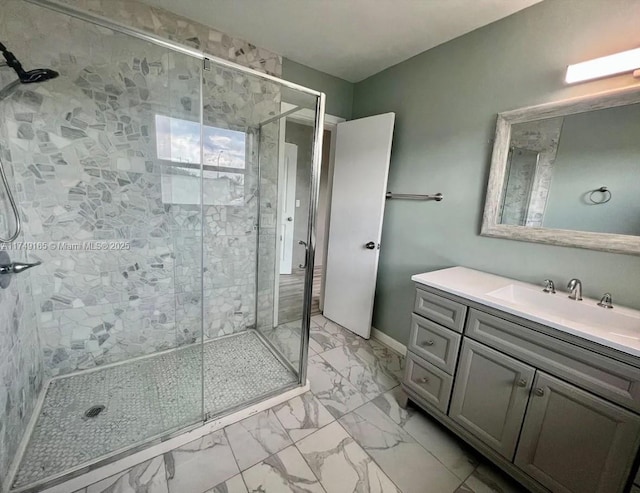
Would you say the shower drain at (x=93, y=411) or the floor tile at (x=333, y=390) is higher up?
the shower drain at (x=93, y=411)

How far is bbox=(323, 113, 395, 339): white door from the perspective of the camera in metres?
2.35

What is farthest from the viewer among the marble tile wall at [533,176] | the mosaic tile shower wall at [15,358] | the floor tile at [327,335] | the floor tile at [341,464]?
the floor tile at [327,335]

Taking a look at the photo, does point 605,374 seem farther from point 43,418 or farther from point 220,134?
point 43,418

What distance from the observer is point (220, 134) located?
2.07 meters

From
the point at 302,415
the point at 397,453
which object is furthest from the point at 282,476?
the point at 397,453

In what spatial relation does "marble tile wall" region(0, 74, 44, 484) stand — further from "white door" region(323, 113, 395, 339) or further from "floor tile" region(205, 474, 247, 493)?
"white door" region(323, 113, 395, 339)

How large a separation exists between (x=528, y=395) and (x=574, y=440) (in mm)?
189

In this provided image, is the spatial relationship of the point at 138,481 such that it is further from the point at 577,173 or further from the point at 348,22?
the point at 348,22

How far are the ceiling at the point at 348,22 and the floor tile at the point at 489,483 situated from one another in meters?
2.50

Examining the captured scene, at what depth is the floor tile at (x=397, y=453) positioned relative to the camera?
4.33 feet

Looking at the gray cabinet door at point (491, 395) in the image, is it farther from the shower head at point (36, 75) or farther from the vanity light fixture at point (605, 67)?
the shower head at point (36, 75)

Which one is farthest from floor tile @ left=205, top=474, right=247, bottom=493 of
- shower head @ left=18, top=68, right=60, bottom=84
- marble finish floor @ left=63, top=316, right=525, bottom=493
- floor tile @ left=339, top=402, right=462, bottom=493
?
shower head @ left=18, top=68, right=60, bottom=84

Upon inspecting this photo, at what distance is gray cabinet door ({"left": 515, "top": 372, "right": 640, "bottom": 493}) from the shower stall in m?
1.27

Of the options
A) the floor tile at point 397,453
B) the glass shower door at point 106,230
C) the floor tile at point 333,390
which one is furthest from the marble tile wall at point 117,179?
the floor tile at point 397,453
